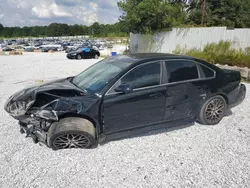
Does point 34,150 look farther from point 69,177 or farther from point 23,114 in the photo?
point 69,177

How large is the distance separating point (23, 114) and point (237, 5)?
76.9ft

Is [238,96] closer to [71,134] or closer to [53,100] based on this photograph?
→ [71,134]

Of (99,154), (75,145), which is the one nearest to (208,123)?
(99,154)

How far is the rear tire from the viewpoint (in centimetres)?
273

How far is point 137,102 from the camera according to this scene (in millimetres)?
2967

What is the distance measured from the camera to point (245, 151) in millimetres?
2887

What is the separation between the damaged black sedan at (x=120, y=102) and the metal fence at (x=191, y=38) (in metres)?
→ 7.60

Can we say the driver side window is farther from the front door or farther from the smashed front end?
the smashed front end

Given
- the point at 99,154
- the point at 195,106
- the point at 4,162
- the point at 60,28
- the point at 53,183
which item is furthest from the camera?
the point at 60,28

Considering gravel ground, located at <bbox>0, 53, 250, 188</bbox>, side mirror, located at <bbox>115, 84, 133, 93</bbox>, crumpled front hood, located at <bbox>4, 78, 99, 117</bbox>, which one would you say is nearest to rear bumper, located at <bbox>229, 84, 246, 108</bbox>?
gravel ground, located at <bbox>0, 53, 250, 188</bbox>

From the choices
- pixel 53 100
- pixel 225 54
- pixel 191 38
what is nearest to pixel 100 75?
pixel 53 100

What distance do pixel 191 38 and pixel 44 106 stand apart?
1132cm

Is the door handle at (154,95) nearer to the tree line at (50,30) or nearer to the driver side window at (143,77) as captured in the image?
the driver side window at (143,77)

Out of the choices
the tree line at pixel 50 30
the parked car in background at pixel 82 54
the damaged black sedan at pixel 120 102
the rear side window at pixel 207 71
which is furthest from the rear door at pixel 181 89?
the tree line at pixel 50 30
